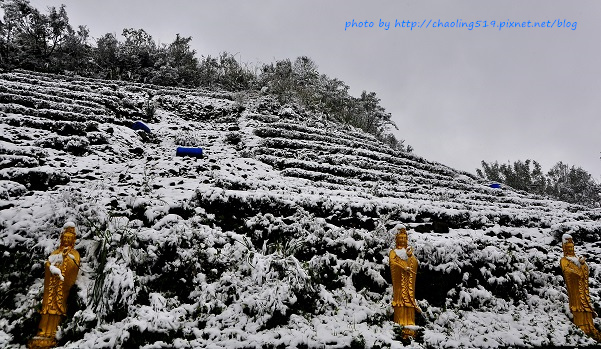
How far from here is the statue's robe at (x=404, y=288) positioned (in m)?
3.62

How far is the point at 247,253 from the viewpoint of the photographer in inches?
173

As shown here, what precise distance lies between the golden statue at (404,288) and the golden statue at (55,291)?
308cm

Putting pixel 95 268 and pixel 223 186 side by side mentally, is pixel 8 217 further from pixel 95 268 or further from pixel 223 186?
pixel 223 186

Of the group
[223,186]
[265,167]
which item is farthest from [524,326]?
[265,167]

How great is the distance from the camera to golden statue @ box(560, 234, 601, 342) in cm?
393

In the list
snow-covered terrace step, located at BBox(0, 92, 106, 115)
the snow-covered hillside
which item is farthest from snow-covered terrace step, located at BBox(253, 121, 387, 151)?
snow-covered terrace step, located at BBox(0, 92, 106, 115)

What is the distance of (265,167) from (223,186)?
1.89 m

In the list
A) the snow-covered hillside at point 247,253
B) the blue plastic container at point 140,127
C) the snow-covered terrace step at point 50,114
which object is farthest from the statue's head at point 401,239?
the snow-covered terrace step at point 50,114

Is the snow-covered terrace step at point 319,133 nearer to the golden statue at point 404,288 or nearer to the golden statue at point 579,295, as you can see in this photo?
the golden statue at point 404,288

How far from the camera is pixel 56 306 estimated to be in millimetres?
3168

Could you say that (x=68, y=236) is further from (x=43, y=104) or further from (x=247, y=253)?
(x=43, y=104)

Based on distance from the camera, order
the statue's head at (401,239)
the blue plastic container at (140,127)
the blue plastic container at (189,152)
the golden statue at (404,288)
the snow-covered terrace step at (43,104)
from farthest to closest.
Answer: the blue plastic container at (140,127)
the snow-covered terrace step at (43,104)
the blue plastic container at (189,152)
the statue's head at (401,239)
the golden statue at (404,288)

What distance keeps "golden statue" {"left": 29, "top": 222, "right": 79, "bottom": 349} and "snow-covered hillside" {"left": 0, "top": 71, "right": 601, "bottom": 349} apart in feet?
0.65

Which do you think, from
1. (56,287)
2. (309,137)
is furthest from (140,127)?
(56,287)
